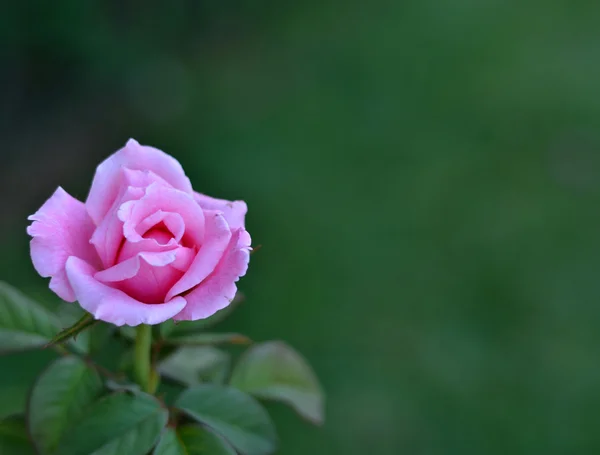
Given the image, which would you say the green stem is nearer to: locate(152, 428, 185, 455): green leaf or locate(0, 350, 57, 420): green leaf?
locate(152, 428, 185, 455): green leaf

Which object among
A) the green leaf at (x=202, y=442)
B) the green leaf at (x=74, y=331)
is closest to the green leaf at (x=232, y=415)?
the green leaf at (x=202, y=442)

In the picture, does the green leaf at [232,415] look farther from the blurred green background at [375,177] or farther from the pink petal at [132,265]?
the blurred green background at [375,177]

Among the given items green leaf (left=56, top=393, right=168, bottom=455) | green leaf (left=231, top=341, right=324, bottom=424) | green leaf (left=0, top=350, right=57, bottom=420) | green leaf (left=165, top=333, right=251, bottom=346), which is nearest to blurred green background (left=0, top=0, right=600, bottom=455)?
green leaf (left=0, top=350, right=57, bottom=420)

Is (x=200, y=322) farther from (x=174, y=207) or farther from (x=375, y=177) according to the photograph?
(x=375, y=177)

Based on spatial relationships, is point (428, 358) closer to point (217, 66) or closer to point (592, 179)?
point (592, 179)

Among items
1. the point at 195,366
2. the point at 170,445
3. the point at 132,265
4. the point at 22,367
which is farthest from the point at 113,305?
the point at 22,367
